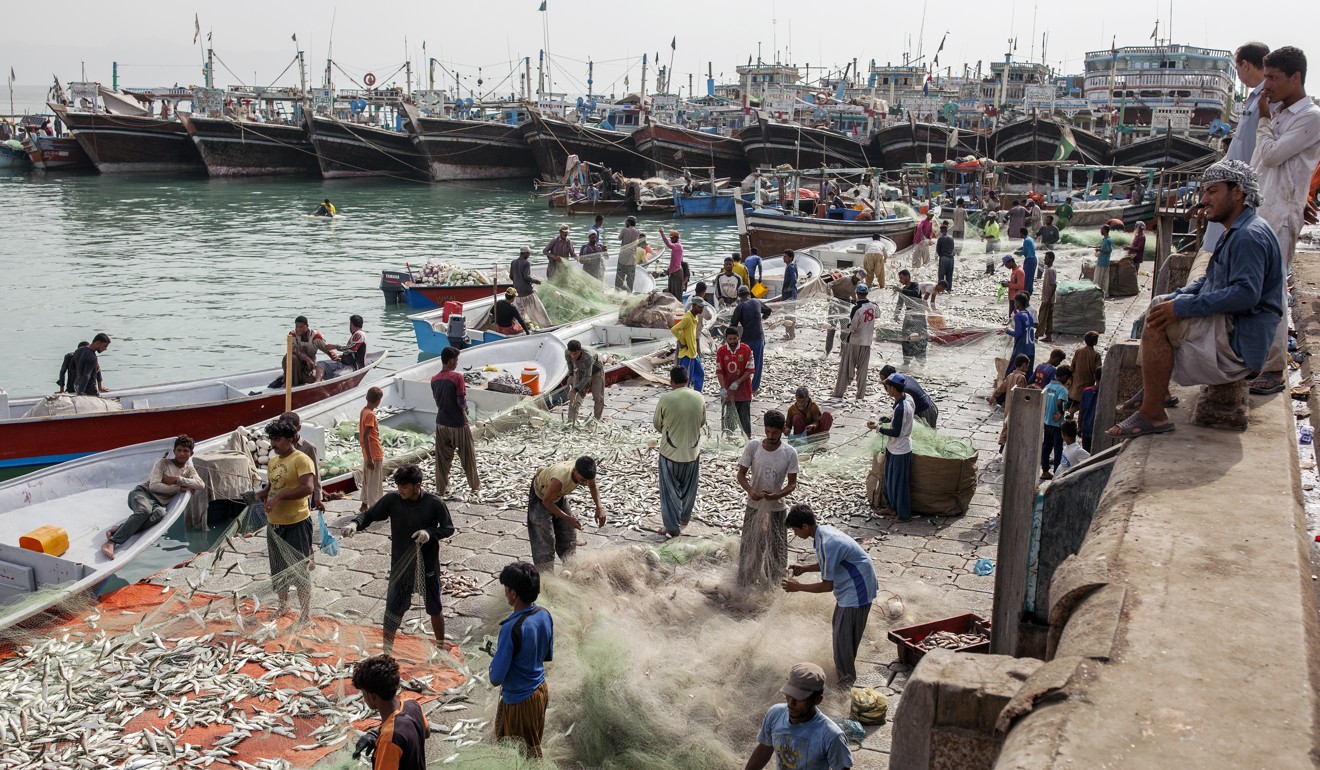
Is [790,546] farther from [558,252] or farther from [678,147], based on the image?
[678,147]

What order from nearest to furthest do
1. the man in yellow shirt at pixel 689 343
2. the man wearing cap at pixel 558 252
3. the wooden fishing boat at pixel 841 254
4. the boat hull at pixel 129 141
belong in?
the man in yellow shirt at pixel 689 343 < the man wearing cap at pixel 558 252 < the wooden fishing boat at pixel 841 254 < the boat hull at pixel 129 141

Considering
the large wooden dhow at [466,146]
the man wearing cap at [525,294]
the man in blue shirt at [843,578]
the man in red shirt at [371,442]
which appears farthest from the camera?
the large wooden dhow at [466,146]

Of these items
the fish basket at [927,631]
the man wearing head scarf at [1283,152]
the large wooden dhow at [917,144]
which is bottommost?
the fish basket at [927,631]

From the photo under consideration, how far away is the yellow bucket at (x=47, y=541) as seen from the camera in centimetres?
891

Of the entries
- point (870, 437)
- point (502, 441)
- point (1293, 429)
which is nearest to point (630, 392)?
point (502, 441)

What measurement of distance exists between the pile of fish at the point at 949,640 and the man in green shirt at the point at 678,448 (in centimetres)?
280

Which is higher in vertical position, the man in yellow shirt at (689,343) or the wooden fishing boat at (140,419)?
the man in yellow shirt at (689,343)

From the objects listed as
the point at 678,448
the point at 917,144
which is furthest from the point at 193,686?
the point at 917,144

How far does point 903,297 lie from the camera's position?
17109 millimetres

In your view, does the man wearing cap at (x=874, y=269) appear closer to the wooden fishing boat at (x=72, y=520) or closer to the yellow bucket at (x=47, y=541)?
the wooden fishing boat at (x=72, y=520)

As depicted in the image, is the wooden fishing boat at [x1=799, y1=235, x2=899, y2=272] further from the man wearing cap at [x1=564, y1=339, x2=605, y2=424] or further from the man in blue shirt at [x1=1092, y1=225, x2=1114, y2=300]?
the man wearing cap at [x1=564, y1=339, x2=605, y2=424]

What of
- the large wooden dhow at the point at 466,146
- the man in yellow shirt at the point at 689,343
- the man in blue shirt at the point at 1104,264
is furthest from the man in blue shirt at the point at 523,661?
the large wooden dhow at the point at 466,146

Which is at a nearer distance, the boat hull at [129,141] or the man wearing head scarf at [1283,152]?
the man wearing head scarf at [1283,152]

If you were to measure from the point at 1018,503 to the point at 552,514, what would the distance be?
354 cm
